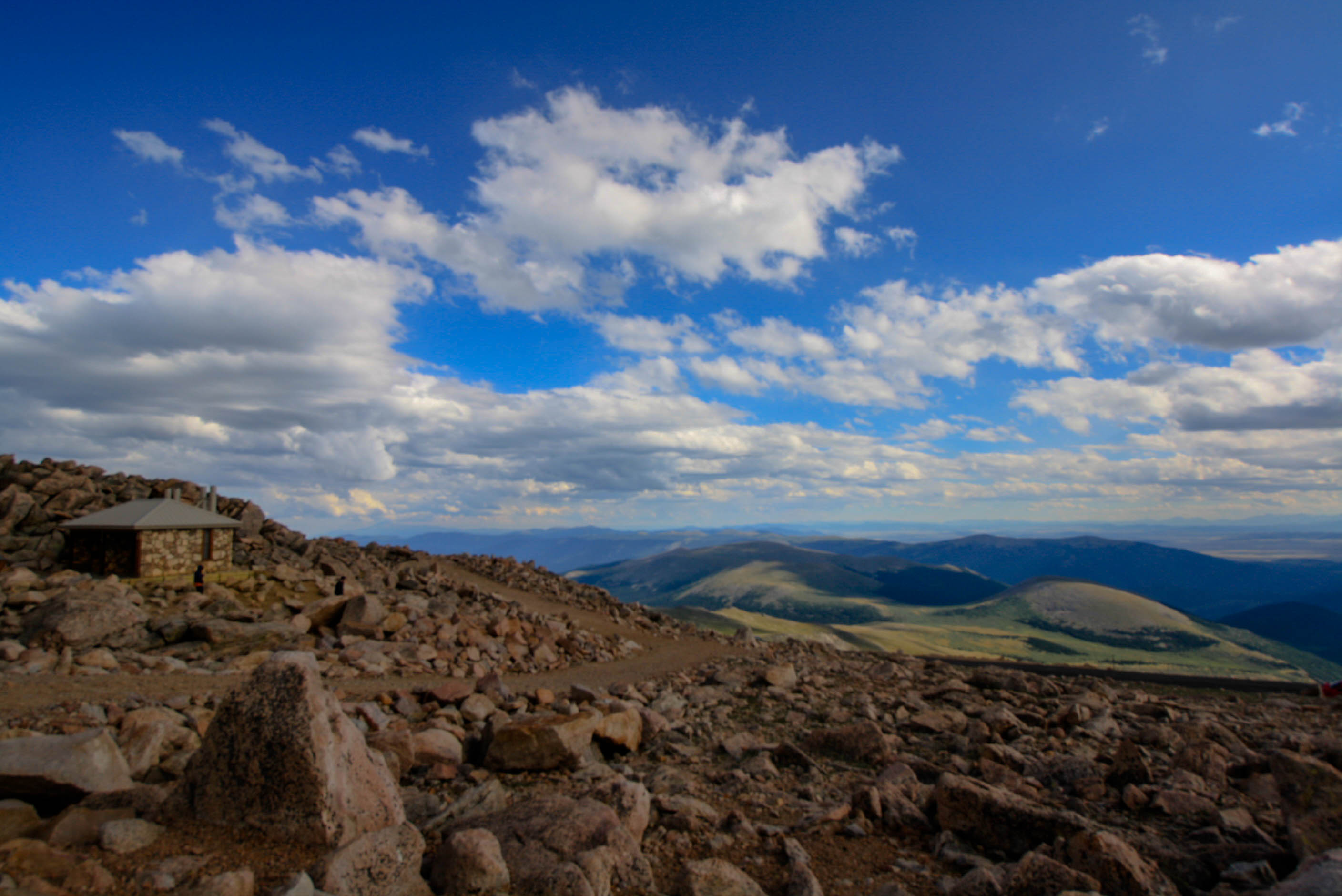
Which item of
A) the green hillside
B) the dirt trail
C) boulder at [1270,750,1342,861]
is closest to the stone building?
the dirt trail

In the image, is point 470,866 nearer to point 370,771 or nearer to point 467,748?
point 370,771

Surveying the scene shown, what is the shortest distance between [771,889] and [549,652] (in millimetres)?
19217

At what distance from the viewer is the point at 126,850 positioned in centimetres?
579

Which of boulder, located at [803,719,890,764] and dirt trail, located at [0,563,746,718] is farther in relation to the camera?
dirt trail, located at [0,563,746,718]

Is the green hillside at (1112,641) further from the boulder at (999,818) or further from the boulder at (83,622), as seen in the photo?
the boulder at (999,818)

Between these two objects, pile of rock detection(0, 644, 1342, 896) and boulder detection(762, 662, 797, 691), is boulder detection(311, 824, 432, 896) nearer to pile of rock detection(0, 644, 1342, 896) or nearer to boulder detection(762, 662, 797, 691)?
pile of rock detection(0, 644, 1342, 896)

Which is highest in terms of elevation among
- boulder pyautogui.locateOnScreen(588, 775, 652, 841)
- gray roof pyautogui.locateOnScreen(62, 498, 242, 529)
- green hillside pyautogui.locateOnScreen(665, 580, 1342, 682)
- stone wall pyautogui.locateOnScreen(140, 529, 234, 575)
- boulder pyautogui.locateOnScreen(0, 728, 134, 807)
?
gray roof pyautogui.locateOnScreen(62, 498, 242, 529)

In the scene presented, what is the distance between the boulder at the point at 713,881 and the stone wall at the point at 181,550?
94.7ft

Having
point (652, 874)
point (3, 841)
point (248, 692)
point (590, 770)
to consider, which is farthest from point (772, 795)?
point (3, 841)

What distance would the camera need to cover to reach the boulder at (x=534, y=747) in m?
10.6

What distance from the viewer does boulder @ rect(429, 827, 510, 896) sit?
6199 mm

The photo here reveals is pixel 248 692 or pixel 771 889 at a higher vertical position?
pixel 248 692

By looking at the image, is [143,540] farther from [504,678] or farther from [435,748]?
[435,748]

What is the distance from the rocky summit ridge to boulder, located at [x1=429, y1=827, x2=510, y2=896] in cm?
3
